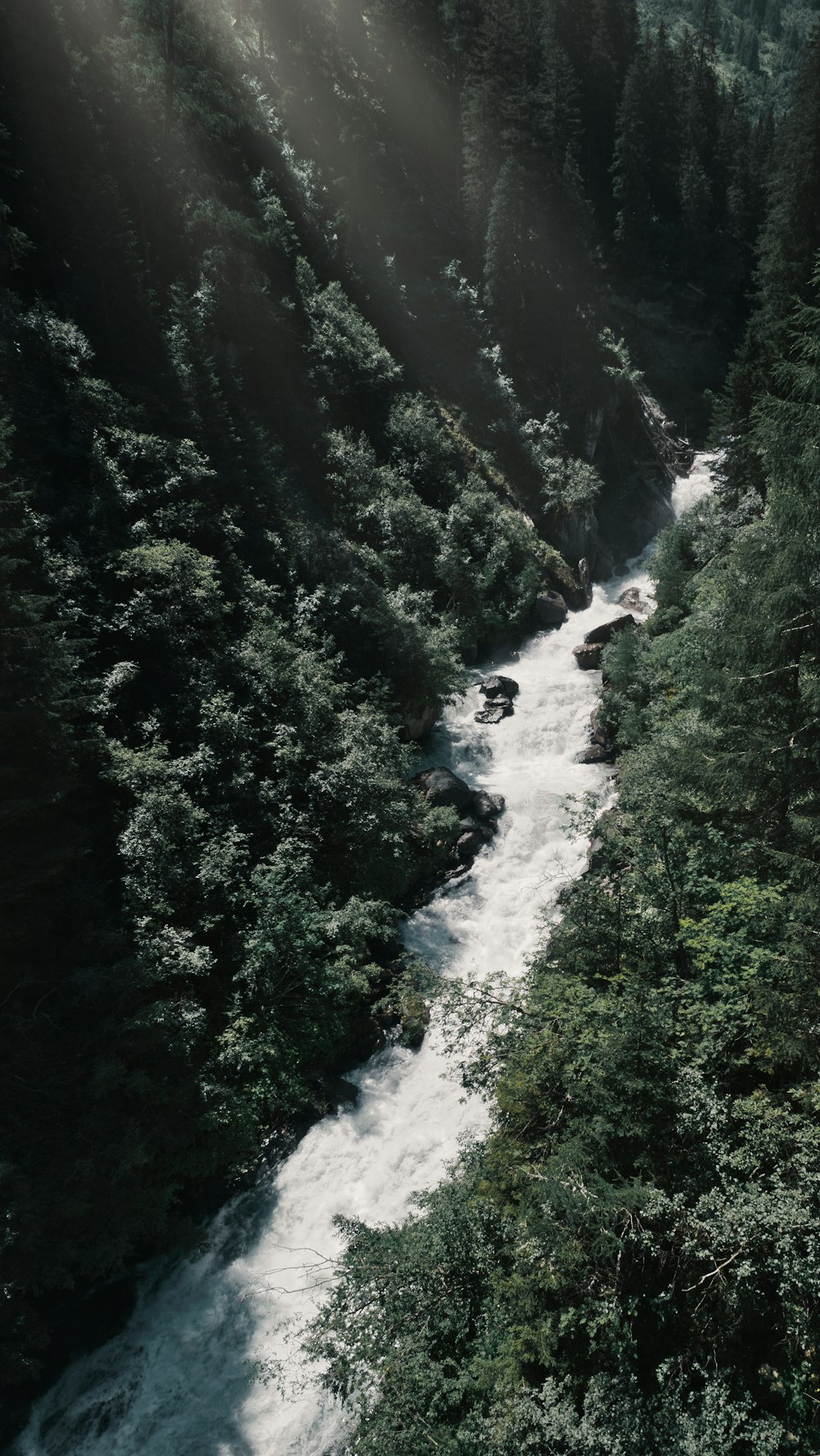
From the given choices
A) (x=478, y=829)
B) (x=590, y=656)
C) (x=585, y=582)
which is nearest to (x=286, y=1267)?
(x=478, y=829)

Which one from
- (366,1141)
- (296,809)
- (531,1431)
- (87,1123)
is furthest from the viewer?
(296,809)

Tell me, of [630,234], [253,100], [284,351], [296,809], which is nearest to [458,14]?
[630,234]

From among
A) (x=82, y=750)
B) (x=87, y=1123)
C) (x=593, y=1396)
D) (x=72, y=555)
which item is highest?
(x=72, y=555)

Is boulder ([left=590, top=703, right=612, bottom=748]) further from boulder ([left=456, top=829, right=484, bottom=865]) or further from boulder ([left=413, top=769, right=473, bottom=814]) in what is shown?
boulder ([left=456, top=829, right=484, bottom=865])

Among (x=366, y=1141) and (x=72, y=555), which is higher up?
(x=72, y=555)

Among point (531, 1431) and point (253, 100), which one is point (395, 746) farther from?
point (253, 100)

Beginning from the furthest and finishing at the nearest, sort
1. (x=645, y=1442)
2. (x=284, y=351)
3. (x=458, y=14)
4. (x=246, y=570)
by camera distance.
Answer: (x=458, y=14)
(x=284, y=351)
(x=246, y=570)
(x=645, y=1442)

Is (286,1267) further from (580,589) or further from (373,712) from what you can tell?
(580,589)

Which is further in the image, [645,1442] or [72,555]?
[72,555]
